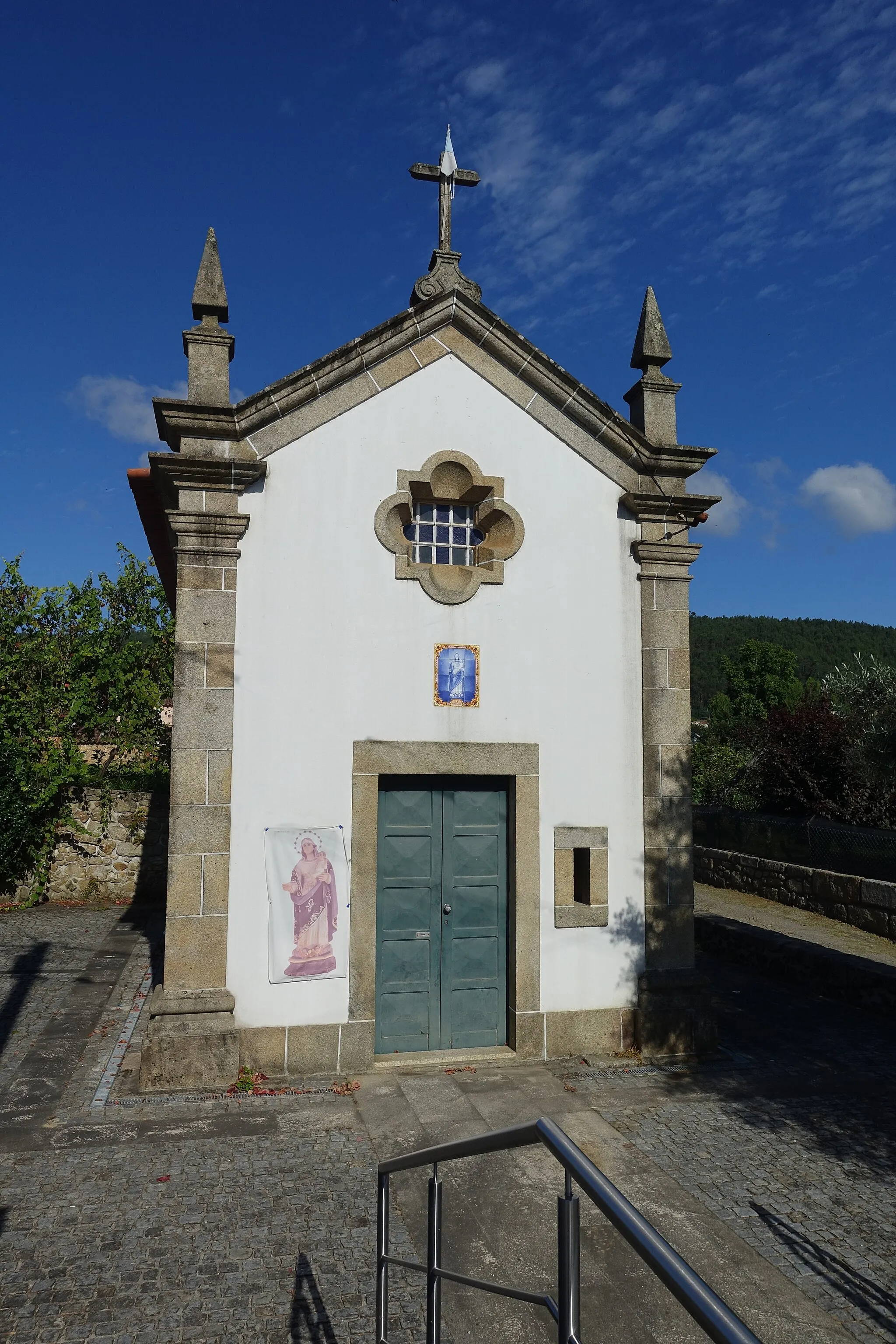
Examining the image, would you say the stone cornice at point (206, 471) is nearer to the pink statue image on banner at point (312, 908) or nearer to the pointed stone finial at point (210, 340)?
the pointed stone finial at point (210, 340)

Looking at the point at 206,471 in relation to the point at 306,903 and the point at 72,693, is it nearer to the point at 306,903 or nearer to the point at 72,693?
the point at 306,903

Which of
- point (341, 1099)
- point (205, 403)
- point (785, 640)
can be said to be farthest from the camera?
point (785, 640)

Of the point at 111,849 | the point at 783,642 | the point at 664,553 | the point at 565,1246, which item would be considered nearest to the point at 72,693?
the point at 111,849

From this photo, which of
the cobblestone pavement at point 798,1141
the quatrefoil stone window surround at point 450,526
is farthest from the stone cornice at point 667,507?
the cobblestone pavement at point 798,1141

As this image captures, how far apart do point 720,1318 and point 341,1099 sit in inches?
230

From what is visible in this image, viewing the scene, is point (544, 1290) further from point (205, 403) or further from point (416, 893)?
point (205, 403)

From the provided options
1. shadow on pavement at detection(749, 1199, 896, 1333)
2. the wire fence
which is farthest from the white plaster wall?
the wire fence

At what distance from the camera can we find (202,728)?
7.24m

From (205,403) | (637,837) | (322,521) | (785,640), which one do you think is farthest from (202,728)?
(785,640)

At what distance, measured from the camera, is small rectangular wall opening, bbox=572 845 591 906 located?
8000mm

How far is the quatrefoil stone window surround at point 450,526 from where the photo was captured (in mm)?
7863

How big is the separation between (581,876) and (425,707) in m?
2.06

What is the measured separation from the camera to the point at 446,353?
27.0 feet

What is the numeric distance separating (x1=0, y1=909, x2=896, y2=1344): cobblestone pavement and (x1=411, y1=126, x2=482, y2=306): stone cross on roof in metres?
6.78
